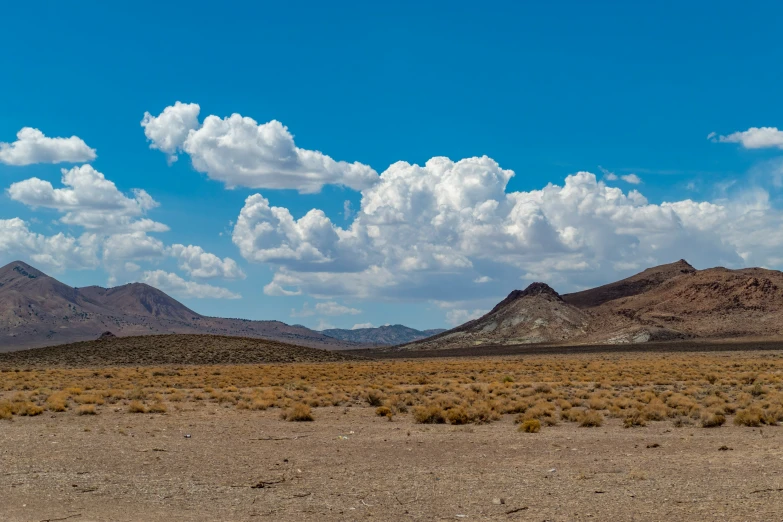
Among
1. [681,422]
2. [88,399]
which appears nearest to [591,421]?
[681,422]

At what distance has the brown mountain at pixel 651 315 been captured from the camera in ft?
496

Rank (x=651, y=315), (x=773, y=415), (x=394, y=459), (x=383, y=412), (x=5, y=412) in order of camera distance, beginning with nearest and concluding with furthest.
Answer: (x=394, y=459) < (x=773, y=415) < (x=5, y=412) < (x=383, y=412) < (x=651, y=315)

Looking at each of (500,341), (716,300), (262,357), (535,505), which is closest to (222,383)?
(535,505)

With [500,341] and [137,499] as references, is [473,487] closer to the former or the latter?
[137,499]

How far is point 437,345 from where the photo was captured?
17500cm

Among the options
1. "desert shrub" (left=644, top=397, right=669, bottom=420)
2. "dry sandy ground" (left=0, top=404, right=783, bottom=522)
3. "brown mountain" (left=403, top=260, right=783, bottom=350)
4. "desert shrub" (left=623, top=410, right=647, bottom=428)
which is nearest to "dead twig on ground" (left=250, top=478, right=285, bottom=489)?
"dry sandy ground" (left=0, top=404, right=783, bottom=522)

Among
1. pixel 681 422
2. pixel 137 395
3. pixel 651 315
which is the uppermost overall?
pixel 651 315

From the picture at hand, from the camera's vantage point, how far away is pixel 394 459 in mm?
17156

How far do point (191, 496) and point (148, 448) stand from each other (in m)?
5.78

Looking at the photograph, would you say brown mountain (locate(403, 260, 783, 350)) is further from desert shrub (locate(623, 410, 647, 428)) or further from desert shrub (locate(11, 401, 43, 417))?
desert shrub (locate(11, 401, 43, 417))

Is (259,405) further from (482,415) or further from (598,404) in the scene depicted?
(598,404)

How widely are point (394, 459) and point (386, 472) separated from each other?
1617 millimetres

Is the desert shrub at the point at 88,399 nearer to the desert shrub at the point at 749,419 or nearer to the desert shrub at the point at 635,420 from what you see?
the desert shrub at the point at 635,420

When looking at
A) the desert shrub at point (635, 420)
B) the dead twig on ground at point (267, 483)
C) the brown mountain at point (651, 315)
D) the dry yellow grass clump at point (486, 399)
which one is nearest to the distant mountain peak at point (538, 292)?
the brown mountain at point (651, 315)
